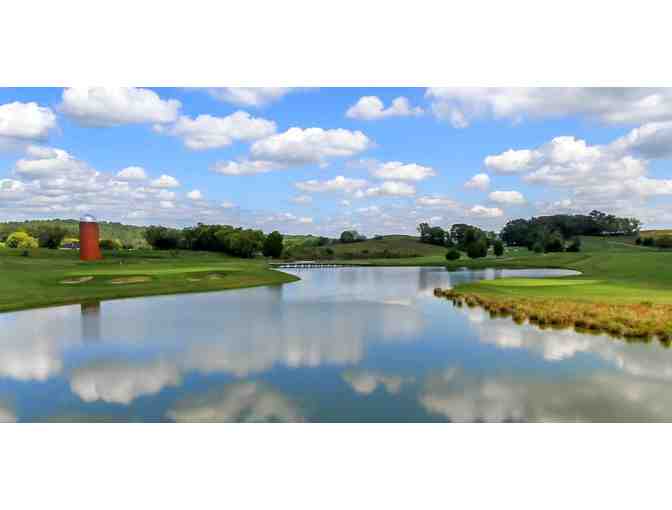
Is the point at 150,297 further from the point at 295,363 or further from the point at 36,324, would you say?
the point at 295,363

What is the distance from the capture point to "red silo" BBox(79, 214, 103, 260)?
87062 mm

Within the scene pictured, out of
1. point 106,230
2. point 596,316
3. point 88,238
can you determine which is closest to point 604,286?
point 596,316

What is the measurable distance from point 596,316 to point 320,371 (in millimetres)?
18779

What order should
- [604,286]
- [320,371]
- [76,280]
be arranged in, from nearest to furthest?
[320,371] → [604,286] → [76,280]

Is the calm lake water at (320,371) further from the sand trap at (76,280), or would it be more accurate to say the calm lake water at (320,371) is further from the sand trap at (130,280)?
the sand trap at (130,280)

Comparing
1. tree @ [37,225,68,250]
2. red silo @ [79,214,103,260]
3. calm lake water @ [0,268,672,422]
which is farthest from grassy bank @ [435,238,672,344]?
tree @ [37,225,68,250]

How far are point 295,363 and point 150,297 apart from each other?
1099 inches

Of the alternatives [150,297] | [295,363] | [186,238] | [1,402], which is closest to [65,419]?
[1,402]

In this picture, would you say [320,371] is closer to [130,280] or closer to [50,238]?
[130,280]

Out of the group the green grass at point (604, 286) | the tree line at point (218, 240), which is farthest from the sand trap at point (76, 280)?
the tree line at point (218, 240)

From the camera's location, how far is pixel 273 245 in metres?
128

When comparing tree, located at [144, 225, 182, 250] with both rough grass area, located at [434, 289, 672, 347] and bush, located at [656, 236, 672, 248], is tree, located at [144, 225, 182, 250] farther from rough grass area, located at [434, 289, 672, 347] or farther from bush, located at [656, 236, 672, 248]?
bush, located at [656, 236, 672, 248]

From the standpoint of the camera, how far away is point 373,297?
43.8 meters

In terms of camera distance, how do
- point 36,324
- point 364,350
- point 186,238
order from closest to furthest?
point 364,350, point 36,324, point 186,238
